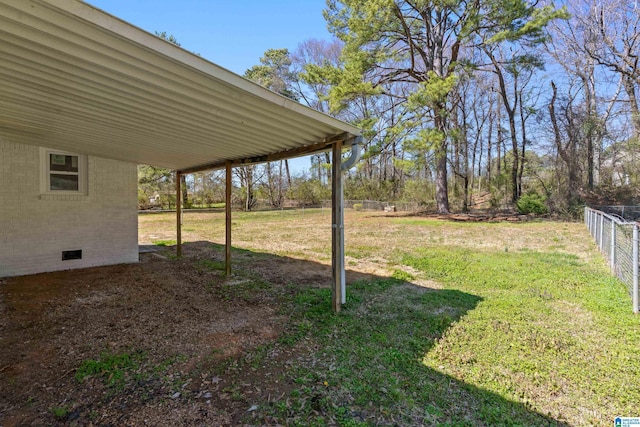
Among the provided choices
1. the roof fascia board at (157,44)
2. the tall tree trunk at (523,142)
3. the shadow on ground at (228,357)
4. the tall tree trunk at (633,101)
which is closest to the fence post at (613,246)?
the shadow on ground at (228,357)

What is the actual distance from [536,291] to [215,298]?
14.8ft

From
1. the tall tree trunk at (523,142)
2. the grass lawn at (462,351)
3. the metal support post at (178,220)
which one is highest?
the tall tree trunk at (523,142)

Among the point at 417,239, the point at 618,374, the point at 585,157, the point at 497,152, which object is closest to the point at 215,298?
the point at 618,374

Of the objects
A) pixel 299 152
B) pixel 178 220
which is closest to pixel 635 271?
pixel 299 152

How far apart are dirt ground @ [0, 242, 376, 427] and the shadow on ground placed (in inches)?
0.5

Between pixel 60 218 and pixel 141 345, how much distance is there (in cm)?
405

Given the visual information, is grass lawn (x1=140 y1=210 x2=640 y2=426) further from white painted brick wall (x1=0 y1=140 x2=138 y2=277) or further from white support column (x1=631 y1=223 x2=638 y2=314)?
white painted brick wall (x1=0 y1=140 x2=138 y2=277)

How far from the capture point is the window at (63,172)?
535 cm

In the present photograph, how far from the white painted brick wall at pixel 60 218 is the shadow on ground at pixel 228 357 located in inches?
27.1

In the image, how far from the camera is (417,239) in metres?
9.31

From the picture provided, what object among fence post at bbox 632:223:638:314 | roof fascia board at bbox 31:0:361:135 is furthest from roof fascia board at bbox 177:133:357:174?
fence post at bbox 632:223:638:314

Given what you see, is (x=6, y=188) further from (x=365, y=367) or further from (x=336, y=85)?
(x=336, y=85)

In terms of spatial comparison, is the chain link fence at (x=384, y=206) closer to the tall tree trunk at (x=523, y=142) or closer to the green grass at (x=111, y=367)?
the tall tree trunk at (x=523, y=142)

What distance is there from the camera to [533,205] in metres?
14.9
